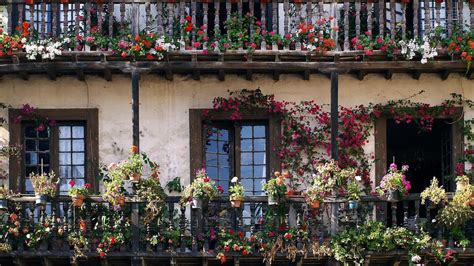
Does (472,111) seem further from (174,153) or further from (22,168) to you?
(22,168)

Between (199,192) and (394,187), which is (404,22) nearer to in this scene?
(394,187)

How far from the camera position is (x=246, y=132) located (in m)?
30.8

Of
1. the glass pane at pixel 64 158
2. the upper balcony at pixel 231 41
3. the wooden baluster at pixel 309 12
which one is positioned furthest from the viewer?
the glass pane at pixel 64 158

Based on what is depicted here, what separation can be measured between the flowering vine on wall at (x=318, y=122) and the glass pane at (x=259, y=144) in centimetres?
26

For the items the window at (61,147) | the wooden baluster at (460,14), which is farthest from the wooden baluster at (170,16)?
the wooden baluster at (460,14)

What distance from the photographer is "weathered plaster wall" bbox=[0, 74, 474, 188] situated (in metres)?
30.6

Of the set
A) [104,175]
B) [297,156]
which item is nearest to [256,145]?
[297,156]

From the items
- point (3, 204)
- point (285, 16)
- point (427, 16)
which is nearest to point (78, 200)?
point (3, 204)

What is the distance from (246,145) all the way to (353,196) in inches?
106

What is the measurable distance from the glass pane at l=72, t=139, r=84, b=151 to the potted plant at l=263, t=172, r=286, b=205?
371cm

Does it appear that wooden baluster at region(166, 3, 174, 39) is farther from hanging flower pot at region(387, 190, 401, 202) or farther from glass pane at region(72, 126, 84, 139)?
hanging flower pot at region(387, 190, 401, 202)

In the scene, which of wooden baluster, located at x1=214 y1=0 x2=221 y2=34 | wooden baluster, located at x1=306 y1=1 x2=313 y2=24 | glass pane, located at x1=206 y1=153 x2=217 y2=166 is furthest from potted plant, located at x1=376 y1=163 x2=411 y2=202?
wooden baluster, located at x1=214 y1=0 x2=221 y2=34

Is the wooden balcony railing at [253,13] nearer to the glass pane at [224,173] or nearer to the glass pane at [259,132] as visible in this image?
the glass pane at [259,132]

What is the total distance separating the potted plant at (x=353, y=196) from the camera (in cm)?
2894
